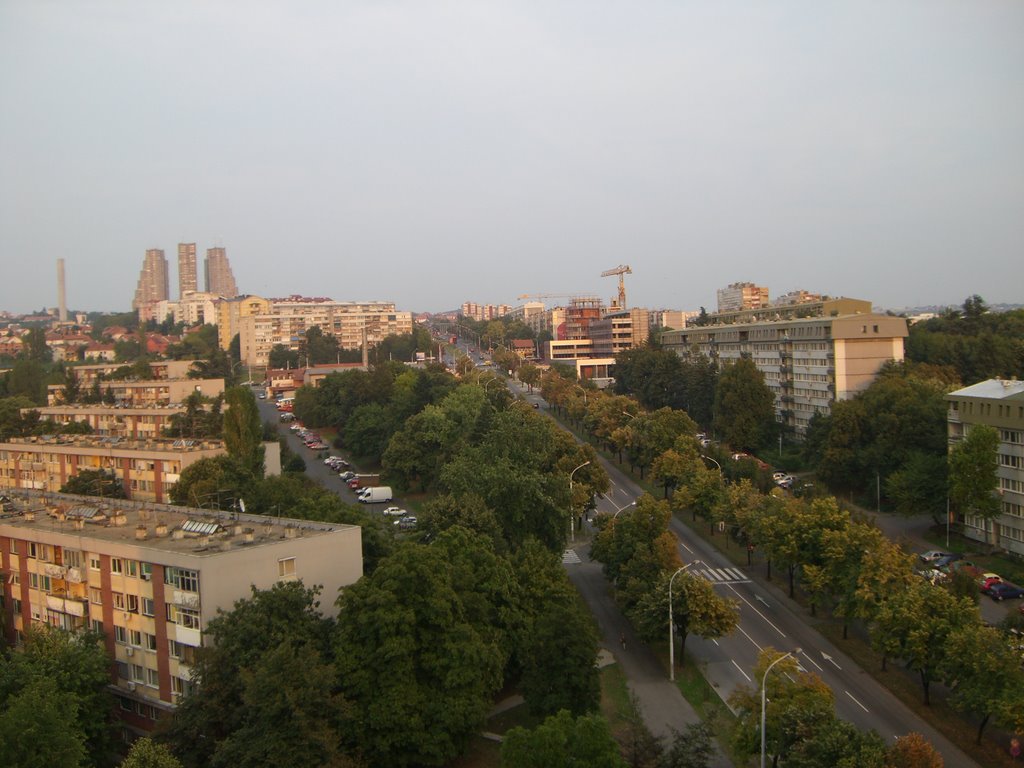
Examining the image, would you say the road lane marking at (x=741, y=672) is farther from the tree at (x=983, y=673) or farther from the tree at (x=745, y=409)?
the tree at (x=745, y=409)

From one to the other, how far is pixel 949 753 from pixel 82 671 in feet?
56.1

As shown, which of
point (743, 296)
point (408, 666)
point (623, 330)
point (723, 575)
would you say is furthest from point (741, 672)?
point (743, 296)

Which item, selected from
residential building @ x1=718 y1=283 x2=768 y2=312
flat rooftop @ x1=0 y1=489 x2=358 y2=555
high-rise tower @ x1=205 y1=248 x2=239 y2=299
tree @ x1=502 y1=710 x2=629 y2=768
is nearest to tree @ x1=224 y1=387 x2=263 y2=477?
flat rooftop @ x1=0 y1=489 x2=358 y2=555

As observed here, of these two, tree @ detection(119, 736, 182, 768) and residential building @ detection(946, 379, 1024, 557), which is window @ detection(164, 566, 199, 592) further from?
residential building @ detection(946, 379, 1024, 557)

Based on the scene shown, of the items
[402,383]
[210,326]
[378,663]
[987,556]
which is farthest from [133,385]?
[210,326]

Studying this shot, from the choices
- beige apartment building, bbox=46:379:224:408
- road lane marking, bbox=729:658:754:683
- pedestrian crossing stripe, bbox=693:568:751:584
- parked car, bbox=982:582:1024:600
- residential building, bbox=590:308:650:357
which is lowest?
road lane marking, bbox=729:658:754:683

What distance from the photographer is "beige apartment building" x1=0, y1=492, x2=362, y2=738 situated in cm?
1714

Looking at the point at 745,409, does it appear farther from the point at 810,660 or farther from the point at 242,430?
the point at 242,430

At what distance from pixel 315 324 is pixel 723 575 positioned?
85.6m

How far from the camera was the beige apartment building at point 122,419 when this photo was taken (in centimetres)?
4216

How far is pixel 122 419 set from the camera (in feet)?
142

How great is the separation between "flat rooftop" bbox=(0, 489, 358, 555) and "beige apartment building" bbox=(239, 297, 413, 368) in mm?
68986

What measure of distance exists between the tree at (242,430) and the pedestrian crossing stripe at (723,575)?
1749cm

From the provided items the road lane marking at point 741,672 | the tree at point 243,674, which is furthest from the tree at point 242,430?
the road lane marking at point 741,672
